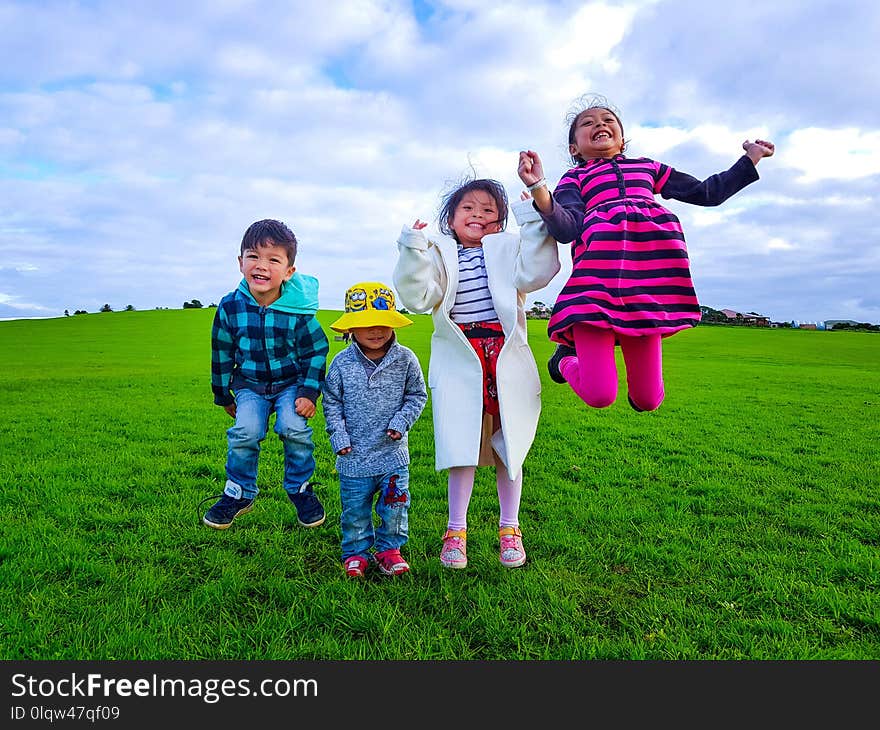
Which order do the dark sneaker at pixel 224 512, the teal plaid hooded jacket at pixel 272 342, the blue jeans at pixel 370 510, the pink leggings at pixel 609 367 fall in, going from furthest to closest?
1. the dark sneaker at pixel 224 512
2. the teal plaid hooded jacket at pixel 272 342
3. the blue jeans at pixel 370 510
4. the pink leggings at pixel 609 367

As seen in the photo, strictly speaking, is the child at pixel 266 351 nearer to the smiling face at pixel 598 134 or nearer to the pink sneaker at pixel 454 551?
the pink sneaker at pixel 454 551

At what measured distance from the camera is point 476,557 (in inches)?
179

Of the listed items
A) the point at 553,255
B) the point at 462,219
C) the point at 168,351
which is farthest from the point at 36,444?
the point at 168,351

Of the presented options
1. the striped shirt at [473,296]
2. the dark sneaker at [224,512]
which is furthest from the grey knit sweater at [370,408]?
the dark sneaker at [224,512]

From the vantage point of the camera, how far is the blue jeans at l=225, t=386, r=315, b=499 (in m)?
4.54

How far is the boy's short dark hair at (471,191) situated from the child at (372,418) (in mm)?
691

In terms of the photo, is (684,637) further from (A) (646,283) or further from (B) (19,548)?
(B) (19,548)

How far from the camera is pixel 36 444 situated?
8.40 metres

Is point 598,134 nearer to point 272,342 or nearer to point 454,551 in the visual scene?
point 272,342

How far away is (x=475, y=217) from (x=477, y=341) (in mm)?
865

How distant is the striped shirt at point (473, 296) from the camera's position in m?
4.25

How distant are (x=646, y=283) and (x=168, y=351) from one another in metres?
24.6

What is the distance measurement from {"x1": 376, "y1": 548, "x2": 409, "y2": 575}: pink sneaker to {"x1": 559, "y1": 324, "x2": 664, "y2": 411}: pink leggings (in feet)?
5.40

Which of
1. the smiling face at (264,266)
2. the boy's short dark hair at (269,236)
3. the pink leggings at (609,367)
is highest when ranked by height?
the boy's short dark hair at (269,236)
